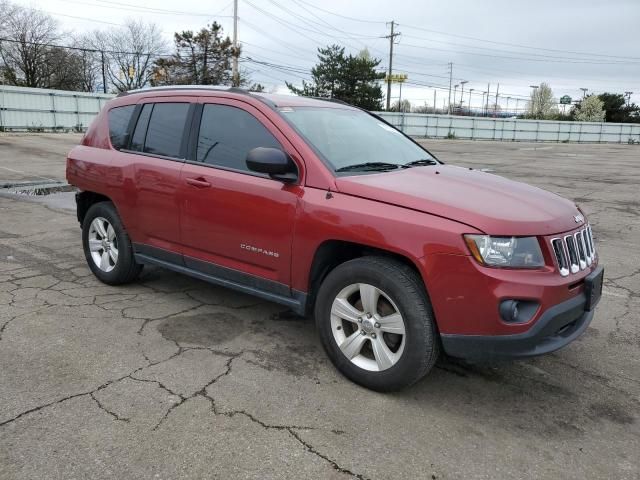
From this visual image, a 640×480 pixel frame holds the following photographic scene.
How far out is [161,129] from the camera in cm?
450

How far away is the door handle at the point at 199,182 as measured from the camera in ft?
12.9

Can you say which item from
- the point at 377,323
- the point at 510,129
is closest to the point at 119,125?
the point at 377,323

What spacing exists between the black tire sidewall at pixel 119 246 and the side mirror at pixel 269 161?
6.27 ft

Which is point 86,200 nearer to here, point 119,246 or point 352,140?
point 119,246

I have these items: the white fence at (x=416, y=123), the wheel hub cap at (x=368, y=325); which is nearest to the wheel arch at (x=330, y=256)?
the wheel hub cap at (x=368, y=325)

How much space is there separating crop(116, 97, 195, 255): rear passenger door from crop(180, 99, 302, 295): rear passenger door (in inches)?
6.0

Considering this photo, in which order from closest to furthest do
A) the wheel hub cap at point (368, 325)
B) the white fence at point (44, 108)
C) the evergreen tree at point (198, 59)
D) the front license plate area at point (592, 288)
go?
the front license plate area at point (592, 288)
the wheel hub cap at point (368, 325)
the white fence at point (44, 108)
the evergreen tree at point (198, 59)

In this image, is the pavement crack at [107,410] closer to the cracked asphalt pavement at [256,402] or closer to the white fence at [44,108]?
the cracked asphalt pavement at [256,402]

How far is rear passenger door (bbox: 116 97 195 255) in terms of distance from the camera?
4.25 m

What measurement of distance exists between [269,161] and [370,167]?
0.75m

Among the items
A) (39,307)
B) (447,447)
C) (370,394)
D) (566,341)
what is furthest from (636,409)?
(39,307)

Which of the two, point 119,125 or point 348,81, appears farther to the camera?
point 348,81

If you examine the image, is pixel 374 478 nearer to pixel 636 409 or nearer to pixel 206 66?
pixel 636 409

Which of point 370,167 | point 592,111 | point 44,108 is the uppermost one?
point 592,111
